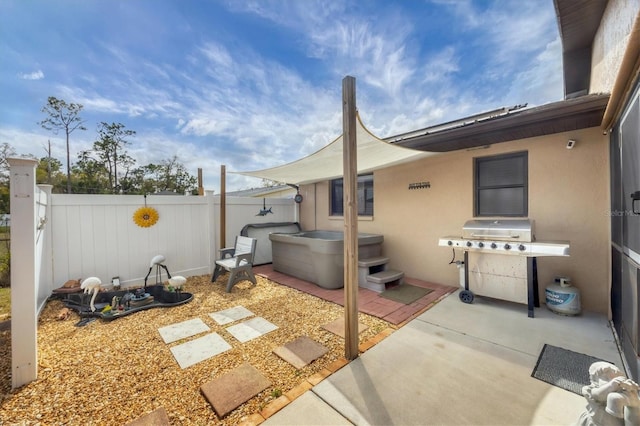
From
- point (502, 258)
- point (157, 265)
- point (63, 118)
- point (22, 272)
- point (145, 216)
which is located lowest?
point (157, 265)

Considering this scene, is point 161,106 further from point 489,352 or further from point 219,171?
point 489,352

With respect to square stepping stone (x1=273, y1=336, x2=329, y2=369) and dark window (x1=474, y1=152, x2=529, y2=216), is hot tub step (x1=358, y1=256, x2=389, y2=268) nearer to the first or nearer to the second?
dark window (x1=474, y1=152, x2=529, y2=216)

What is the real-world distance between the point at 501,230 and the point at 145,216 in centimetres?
713

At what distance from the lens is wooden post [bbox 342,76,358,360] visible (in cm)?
272

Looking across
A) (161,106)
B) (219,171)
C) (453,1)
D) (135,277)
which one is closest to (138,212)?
(135,277)

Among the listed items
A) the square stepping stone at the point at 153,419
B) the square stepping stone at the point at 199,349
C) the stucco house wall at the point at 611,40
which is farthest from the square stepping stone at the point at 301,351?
the stucco house wall at the point at 611,40

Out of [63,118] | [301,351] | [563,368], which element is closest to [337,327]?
[301,351]

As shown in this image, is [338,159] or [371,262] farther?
[371,262]

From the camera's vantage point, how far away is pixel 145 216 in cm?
568

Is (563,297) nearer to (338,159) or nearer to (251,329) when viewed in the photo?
(338,159)

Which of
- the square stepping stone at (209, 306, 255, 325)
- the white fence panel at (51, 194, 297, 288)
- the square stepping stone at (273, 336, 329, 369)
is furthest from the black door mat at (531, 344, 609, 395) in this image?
the white fence panel at (51, 194, 297, 288)

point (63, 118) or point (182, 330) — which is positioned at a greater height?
point (63, 118)

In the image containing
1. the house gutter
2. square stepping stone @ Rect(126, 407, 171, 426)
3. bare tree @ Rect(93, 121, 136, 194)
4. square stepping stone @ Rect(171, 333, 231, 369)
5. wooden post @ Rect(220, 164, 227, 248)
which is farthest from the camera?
bare tree @ Rect(93, 121, 136, 194)

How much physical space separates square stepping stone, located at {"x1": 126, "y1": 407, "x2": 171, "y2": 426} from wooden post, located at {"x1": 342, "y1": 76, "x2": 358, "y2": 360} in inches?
68.9
